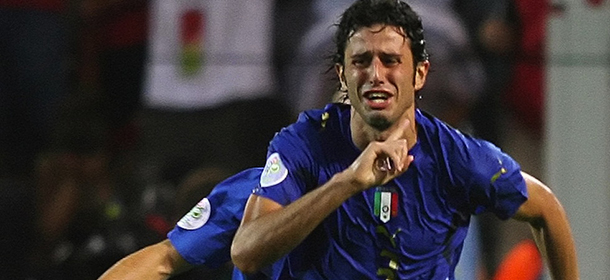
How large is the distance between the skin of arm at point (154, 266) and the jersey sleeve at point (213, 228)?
30mm

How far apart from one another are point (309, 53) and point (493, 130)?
751 mm

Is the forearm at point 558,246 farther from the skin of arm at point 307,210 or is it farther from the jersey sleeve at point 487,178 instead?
the skin of arm at point 307,210

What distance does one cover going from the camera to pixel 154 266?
3246 millimetres

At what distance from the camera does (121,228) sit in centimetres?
473

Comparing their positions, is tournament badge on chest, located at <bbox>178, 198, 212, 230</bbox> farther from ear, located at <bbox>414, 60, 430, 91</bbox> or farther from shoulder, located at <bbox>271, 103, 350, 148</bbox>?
ear, located at <bbox>414, 60, 430, 91</bbox>

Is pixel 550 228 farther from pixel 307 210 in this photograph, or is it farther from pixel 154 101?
pixel 154 101

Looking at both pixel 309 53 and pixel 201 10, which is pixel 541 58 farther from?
pixel 201 10

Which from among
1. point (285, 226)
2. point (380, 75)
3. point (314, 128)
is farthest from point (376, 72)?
point (285, 226)

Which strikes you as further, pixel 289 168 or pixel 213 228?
pixel 213 228

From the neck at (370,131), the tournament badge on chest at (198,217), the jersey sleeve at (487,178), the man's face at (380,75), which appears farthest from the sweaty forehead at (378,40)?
the tournament badge on chest at (198,217)

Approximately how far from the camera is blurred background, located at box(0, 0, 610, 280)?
4586mm

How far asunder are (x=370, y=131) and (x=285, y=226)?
12.2 inches

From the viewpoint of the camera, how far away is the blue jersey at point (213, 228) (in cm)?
318

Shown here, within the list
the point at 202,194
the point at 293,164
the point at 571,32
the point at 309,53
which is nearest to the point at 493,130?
the point at 571,32
